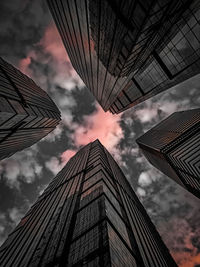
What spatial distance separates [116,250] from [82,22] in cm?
3040

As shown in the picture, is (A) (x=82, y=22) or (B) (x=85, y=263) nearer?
(B) (x=85, y=263)

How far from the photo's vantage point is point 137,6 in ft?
41.1

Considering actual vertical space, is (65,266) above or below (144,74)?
below

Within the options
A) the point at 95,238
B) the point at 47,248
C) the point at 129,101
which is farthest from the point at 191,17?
the point at 129,101

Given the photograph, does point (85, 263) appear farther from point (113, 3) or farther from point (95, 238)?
point (113, 3)

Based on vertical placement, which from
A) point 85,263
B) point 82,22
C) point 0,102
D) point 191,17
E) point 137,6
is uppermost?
point 82,22

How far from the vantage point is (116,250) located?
1725cm

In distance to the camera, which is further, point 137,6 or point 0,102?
point 0,102

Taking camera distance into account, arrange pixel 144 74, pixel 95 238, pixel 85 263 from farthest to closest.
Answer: pixel 144 74 < pixel 95 238 < pixel 85 263

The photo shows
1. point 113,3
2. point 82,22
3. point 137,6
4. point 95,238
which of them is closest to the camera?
point 137,6

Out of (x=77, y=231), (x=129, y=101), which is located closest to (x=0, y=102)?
(x=77, y=231)

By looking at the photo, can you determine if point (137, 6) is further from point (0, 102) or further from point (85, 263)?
point (85, 263)

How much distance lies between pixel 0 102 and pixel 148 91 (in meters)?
29.9

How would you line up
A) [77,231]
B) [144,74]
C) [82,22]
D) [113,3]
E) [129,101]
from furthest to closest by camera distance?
[129,101] < [144,74] < [82,22] < [77,231] < [113,3]
